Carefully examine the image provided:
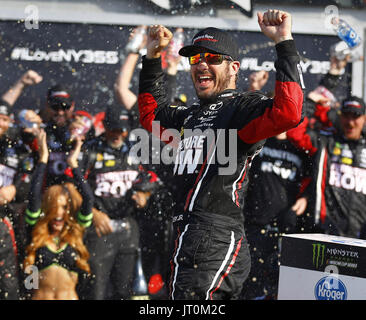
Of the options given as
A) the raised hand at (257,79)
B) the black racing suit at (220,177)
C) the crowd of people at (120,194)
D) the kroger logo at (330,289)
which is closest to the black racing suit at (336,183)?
the crowd of people at (120,194)

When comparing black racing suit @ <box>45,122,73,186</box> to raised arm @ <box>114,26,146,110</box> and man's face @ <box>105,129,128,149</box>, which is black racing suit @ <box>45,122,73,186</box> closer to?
man's face @ <box>105,129,128,149</box>

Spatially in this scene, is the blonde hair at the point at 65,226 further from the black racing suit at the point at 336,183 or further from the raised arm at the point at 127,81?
the black racing suit at the point at 336,183

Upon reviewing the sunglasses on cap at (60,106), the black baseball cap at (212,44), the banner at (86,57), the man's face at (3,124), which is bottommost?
the man's face at (3,124)

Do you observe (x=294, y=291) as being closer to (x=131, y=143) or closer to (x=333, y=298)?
(x=333, y=298)

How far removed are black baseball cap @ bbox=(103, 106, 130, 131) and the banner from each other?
24 cm

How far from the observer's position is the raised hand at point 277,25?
3219 mm

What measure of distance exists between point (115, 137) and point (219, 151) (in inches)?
108

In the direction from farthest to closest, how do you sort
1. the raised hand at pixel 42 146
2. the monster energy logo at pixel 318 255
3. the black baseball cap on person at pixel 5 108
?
the black baseball cap on person at pixel 5 108, the raised hand at pixel 42 146, the monster energy logo at pixel 318 255

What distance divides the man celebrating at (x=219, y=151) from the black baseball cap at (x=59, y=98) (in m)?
2.49

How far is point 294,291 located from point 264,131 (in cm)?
91

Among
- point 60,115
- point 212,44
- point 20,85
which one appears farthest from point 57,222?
point 212,44

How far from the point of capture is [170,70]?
19.8 ft

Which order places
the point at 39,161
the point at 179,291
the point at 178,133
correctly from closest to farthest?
the point at 179,291, the point at 178,133, the point at 39,161

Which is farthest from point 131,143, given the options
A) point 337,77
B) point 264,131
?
point 264,131
